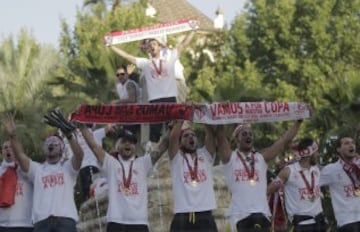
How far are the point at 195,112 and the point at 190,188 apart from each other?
85 centimetres

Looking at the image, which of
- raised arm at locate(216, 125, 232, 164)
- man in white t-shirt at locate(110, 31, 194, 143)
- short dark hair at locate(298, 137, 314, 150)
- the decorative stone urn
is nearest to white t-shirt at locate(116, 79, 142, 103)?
man in white t-shirt at locate(110, 31, 194, 143)

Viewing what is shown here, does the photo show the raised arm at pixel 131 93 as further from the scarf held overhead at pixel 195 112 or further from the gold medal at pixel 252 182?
the gold medal at pixel 252 182

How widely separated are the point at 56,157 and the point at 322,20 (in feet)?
97.4

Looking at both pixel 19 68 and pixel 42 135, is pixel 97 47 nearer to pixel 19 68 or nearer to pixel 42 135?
pixel 19 68

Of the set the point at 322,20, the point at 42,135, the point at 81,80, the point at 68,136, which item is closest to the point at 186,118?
the point at 68,136

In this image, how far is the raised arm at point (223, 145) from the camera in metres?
10.2

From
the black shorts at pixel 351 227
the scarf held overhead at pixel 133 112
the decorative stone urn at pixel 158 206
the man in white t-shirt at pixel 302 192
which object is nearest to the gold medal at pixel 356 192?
the black shorts at pixel 351 227

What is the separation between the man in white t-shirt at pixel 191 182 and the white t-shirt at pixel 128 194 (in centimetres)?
33

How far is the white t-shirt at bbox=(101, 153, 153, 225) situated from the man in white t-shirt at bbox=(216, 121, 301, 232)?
34.5 inches

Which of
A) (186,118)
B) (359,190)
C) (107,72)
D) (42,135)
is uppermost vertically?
(107,72)

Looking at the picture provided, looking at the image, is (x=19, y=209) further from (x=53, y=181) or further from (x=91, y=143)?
(x=91, y=143)

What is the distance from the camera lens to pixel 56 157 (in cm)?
1010

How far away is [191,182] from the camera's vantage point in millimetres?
10023

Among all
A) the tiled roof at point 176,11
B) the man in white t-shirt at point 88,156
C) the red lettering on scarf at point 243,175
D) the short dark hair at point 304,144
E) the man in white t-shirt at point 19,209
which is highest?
the tiled roof at point 176,11
